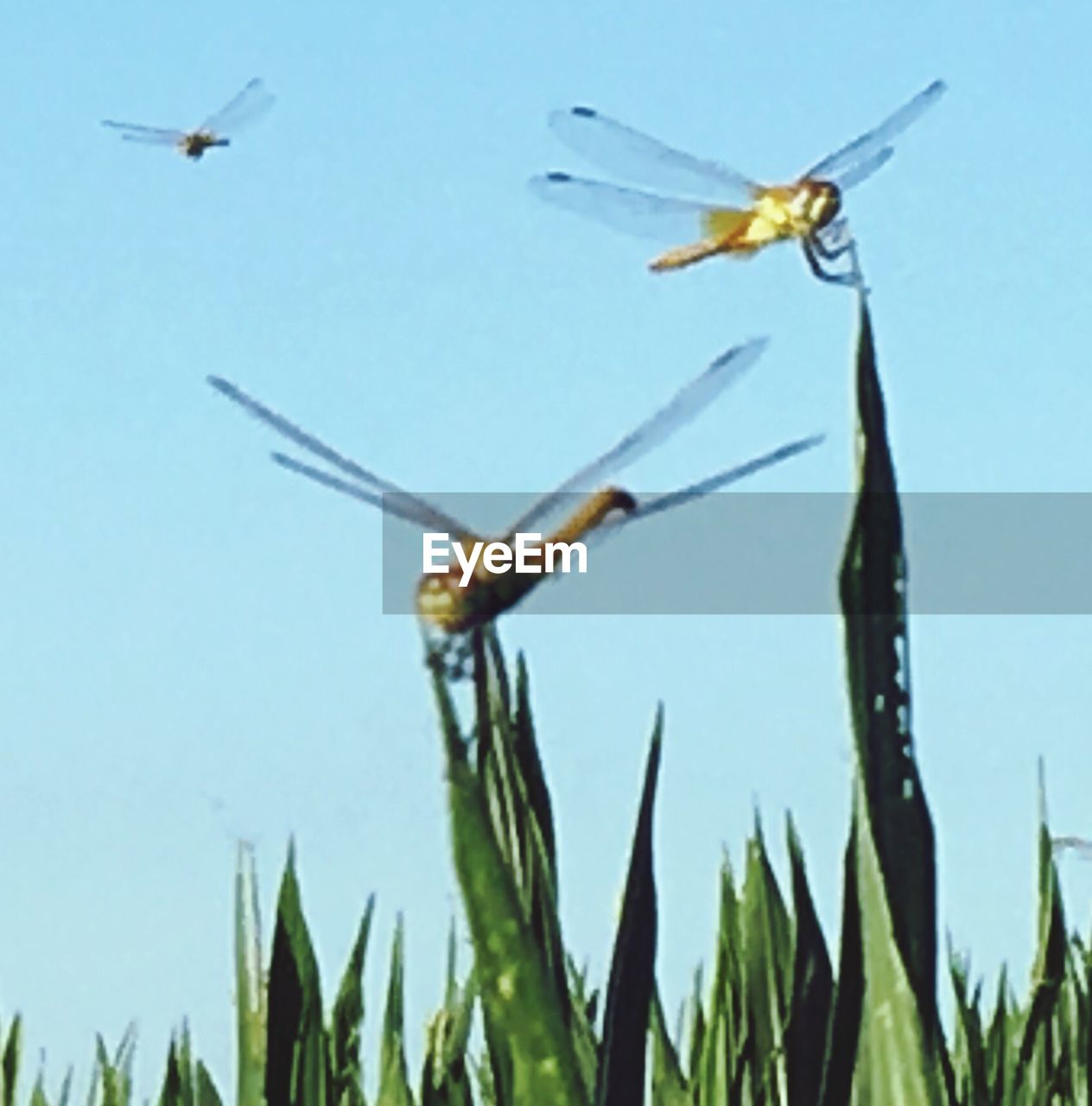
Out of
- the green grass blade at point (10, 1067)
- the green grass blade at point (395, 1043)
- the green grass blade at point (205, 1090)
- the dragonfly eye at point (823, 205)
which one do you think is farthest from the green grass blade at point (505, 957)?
the green grass blade at point (10, 1067)

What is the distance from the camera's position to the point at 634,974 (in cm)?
90

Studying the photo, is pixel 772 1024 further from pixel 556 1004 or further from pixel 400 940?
pixel 556 1004

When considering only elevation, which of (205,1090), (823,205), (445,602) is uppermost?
(823,205)

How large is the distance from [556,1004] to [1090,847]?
1088 mm

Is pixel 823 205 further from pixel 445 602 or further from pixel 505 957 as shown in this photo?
pixel 505 957

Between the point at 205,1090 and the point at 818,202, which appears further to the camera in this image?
the point at 205,1090

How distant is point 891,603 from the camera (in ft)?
2.54

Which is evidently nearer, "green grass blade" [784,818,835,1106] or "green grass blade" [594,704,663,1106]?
"green grass blade" [594,704,663,1106]

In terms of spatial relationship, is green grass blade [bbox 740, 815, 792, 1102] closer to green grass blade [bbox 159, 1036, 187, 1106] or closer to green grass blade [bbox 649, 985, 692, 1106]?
green grass blade [bbox 649, 985, 692, 1106]

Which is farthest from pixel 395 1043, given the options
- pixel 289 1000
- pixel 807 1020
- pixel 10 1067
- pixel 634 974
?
pixel 634 974

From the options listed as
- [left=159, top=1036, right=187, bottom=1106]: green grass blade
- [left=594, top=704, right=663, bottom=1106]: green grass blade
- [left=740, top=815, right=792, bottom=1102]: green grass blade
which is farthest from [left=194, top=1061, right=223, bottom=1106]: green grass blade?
[left=594, top=704, right=663, bottom=1106]: green grass blade

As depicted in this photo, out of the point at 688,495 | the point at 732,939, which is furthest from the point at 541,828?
the point at 732,939

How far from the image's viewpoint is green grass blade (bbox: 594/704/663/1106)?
879 millimetres

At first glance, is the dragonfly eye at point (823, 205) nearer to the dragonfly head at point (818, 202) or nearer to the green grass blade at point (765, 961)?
the dragonfly head at point (818, 202)
